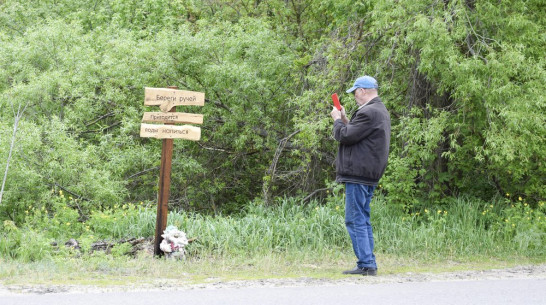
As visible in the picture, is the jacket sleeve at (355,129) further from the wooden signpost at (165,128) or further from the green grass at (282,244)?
the wooden signpost at (165,128)

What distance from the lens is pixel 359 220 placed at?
6668mm

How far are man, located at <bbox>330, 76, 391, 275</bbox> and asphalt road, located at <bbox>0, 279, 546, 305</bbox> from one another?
617 mm

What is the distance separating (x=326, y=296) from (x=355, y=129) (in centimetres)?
177

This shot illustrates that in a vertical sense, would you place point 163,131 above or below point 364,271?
above

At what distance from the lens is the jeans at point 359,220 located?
662 centimetres

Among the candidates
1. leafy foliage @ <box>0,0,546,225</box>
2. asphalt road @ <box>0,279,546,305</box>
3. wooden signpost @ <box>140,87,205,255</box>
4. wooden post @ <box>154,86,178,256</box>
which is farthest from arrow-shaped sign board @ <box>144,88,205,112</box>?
asphalt road @ <box>0,279,546,305</box>

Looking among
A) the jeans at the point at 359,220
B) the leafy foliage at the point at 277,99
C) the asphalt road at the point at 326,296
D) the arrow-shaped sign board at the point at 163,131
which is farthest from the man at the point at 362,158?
the leafy foliage at the point at 277,99

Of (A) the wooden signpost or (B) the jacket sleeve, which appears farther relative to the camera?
(A) the wooden signpost

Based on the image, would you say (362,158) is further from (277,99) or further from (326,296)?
(277,99)

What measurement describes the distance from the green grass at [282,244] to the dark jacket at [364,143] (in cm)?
104

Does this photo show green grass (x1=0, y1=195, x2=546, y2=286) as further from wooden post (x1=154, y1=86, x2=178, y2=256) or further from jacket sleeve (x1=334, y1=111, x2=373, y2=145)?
jacket sleeve (x1=334, y1=111, x2=373, y2=145)

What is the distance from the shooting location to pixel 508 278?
6609 mm

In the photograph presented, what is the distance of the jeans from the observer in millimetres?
6621

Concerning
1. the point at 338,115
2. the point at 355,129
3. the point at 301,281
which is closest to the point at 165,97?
the point at 338,115
